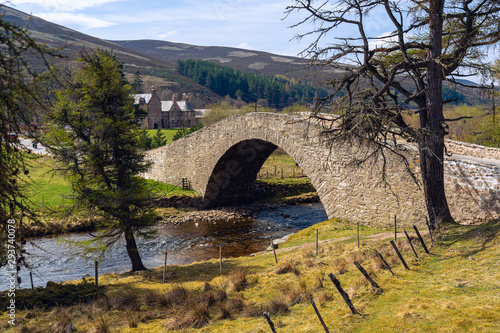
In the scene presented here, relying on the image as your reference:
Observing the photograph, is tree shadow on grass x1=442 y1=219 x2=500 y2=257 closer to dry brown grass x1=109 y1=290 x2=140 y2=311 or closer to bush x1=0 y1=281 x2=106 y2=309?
dry brown grass x1=109 y1=290 x2=140 y2=311

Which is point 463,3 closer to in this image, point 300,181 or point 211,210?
point 211,210

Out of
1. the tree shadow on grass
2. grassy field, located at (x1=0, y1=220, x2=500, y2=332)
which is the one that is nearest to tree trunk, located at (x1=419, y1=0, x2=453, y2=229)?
the tree shadow on grass

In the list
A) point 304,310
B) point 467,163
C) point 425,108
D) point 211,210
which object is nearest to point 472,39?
point 425,108

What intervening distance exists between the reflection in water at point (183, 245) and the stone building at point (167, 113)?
68.2m

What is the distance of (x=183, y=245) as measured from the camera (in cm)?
2020

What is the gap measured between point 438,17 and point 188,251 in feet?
48.9

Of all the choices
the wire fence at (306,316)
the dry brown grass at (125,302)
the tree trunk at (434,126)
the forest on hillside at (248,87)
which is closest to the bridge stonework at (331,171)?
the tree trunk at (434,126)

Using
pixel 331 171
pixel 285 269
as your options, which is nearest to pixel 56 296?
pixel 285 269

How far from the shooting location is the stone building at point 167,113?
3565 inches

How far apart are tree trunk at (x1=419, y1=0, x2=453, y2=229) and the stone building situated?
8310cm

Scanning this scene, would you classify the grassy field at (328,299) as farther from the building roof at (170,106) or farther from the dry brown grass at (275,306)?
the building roof at (170,106)

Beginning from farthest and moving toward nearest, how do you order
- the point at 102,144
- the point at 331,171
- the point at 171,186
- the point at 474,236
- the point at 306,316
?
the point at 171,186 → the point at 331,171 → the point at 102,144 → the point at 474,236 → the point at 306,316

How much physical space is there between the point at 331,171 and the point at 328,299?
406 inches

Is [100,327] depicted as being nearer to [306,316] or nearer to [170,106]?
[306,316]
